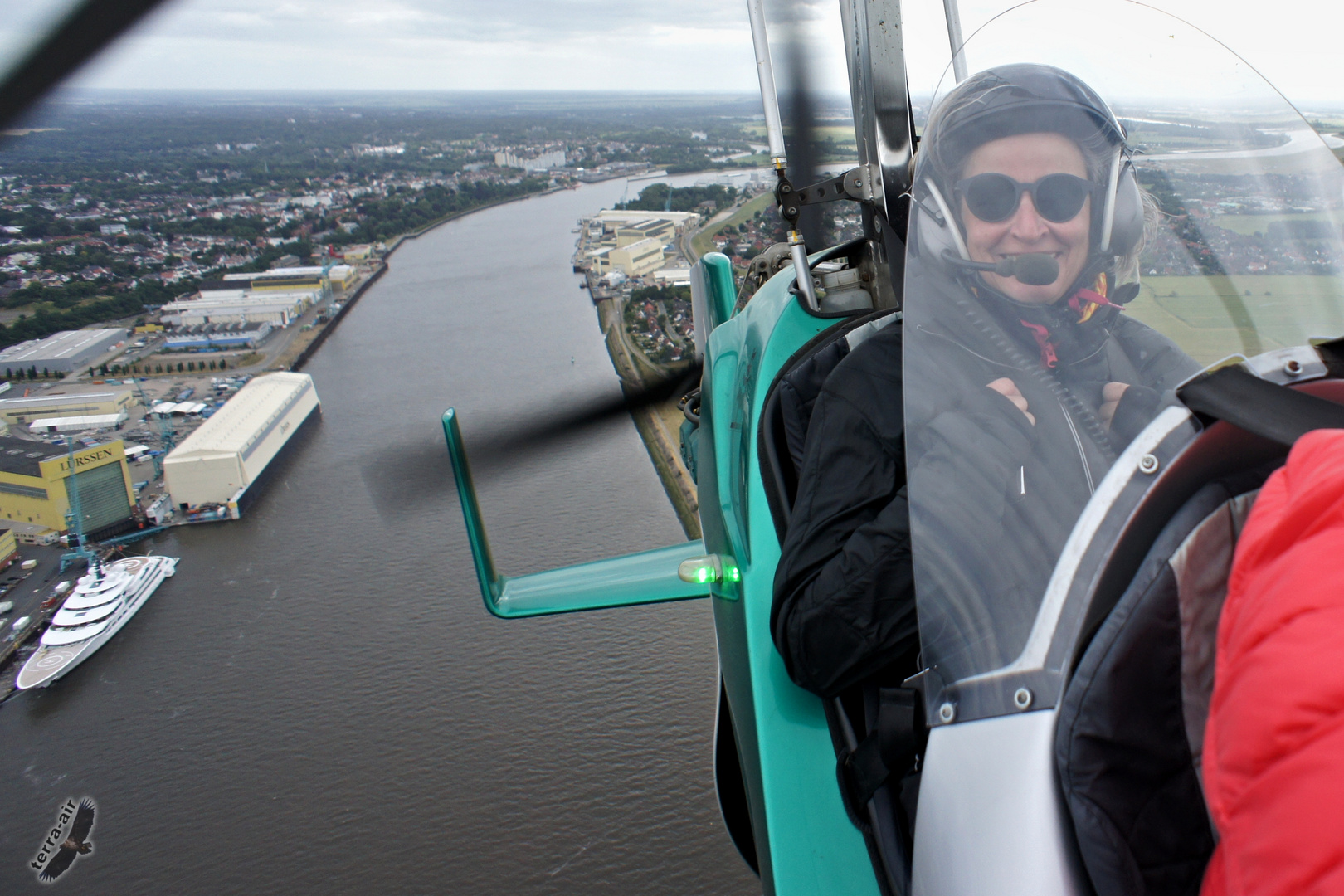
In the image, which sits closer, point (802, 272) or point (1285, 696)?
point (1285, 696)

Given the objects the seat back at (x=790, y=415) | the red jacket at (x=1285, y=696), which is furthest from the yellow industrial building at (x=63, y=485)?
the red jacket at (x=1285, y=696)

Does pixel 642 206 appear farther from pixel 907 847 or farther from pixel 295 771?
pixel 907 847

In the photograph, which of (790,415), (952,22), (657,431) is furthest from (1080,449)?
(657,431)

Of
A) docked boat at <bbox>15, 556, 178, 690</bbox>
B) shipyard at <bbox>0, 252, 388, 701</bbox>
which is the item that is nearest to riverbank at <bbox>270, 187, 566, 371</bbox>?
shipyard at <bbox>0, 252, 388, 701</bbox>

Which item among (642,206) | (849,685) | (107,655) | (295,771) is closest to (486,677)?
(295,771)

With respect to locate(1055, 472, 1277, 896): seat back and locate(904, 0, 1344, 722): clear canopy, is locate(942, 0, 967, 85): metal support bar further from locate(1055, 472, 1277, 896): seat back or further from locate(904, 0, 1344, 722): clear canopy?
→ locate(1055, 472, 1277, 896): seat back

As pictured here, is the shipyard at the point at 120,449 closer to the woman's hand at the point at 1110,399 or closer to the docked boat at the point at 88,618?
the docked boat at the point at 88,618

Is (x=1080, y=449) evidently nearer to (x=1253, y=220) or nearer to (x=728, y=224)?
(x=1253, y=220)
